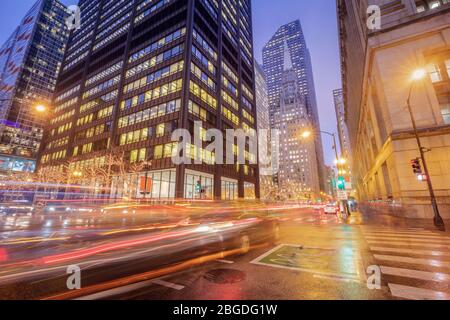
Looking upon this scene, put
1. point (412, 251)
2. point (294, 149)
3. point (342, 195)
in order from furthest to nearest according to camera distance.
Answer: point (294, 149)
point (342, 195)
point (412, 251)

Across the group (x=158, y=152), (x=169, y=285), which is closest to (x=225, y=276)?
(x=169, y=285)

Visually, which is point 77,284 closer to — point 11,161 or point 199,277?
point 199,277

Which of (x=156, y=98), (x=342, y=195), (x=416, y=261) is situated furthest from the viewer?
(x=156, y=98)

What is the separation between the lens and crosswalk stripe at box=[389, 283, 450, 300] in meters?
3.64

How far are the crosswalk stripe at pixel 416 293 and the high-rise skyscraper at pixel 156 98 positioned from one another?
23.9 metres

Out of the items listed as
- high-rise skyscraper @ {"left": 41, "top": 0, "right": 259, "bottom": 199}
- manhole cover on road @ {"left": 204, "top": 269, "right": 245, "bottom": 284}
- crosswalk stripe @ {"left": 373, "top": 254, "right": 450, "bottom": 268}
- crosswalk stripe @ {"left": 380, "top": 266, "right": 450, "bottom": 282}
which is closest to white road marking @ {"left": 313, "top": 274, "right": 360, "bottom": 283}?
crosswalk stripe @ {"left": 380, "top": 266, "right": 450, "bottom": 282}

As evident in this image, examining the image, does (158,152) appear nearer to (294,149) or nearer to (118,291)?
(118,291)

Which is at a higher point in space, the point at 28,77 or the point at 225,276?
the point at 28,77

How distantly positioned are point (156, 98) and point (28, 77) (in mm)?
92233

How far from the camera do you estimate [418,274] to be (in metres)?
4.76

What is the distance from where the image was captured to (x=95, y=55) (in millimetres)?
58156

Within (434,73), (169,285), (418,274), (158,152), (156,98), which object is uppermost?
(156,98)
